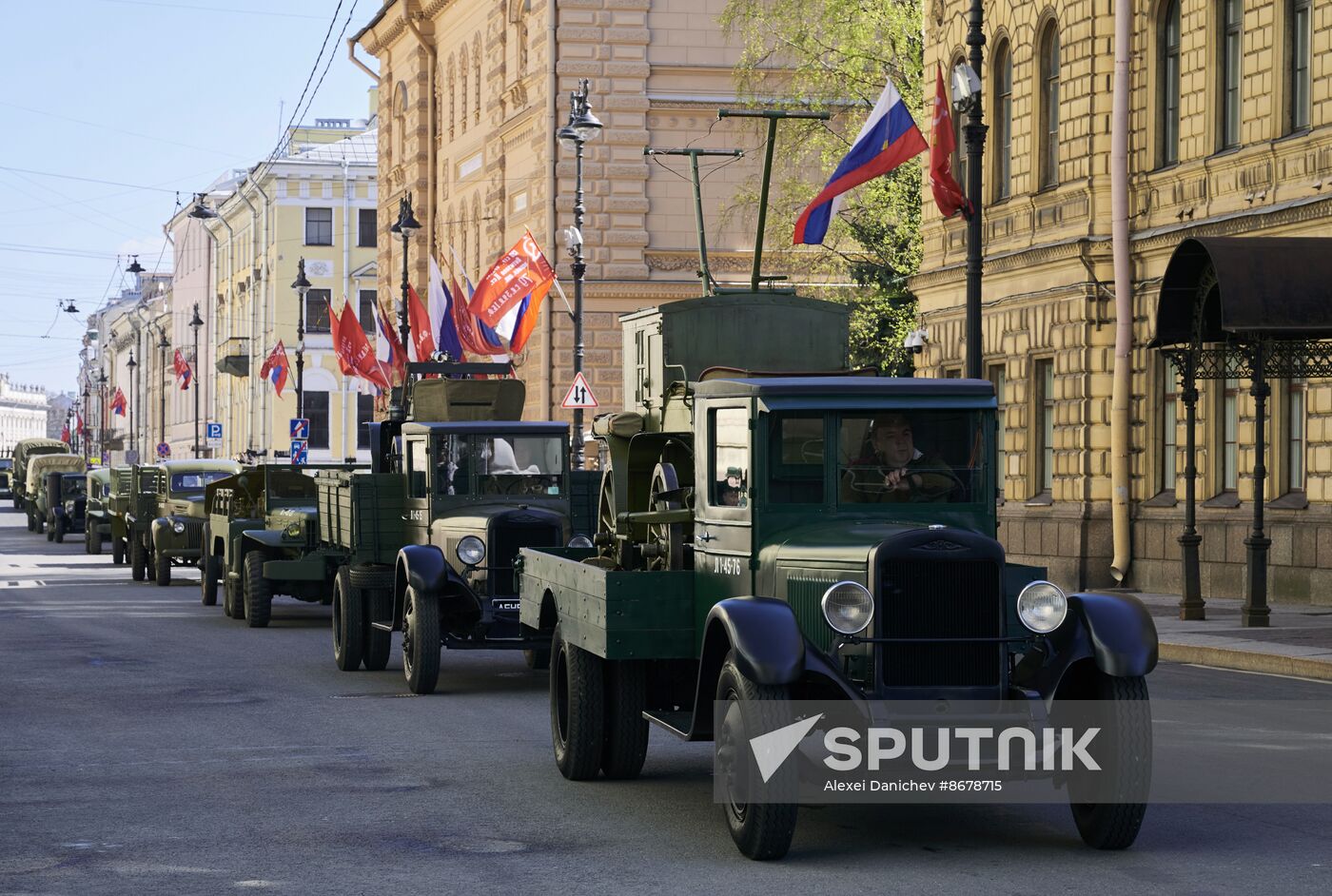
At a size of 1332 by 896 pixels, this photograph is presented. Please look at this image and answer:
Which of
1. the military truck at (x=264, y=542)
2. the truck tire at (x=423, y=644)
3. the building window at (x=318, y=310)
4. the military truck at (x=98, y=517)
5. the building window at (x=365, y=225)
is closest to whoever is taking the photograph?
A: the truck tire at (x=423, y=644)

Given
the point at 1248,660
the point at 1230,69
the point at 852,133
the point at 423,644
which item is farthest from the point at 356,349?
the point at 423,644

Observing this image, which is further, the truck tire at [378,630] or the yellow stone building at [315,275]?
the yellow stone building at [315,275]

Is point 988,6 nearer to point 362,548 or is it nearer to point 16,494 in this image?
point 362,548

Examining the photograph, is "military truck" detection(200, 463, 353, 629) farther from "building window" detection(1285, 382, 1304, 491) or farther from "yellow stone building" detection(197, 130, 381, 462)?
"yellow stone building" detection(197, 130, 381, 462)

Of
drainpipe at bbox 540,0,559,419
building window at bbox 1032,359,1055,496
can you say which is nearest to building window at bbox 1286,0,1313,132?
building window at bbox 1032,359,1055,496

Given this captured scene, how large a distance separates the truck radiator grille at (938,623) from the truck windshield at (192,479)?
27.3m

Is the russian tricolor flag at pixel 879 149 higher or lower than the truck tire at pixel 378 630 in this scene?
higher

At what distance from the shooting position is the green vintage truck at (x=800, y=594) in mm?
9055

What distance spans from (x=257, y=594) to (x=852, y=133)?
24.2 meters

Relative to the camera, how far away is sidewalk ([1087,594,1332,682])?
18297mm

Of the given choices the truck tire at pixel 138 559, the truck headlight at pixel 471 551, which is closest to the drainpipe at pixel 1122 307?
the truck headlight at pixel 471 551

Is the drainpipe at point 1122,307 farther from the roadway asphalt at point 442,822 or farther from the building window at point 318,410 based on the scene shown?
the building window at point 318,410

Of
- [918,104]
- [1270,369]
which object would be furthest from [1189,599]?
[918,104]

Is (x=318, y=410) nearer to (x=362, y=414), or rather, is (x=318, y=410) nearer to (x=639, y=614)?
(x=362, y=414)
